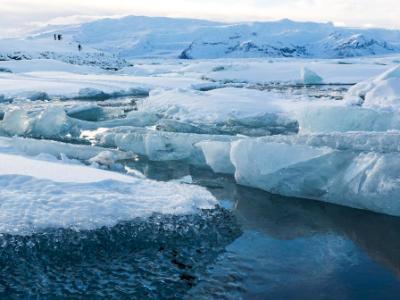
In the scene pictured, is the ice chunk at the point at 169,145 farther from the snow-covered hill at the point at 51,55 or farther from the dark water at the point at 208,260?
the snow-covered hill at the point at 51,55

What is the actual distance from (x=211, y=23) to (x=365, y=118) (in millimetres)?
136578

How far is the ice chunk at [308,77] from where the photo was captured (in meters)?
24.4

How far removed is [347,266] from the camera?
440cm

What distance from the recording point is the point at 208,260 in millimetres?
4375

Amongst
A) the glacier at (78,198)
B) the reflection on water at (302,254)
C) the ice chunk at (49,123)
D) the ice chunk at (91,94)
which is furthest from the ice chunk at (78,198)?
the ice chunk at (91,94)

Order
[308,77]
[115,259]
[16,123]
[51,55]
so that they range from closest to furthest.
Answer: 1. [115,259]
2. [16,123]
3. [308,77]
4. [51,55]

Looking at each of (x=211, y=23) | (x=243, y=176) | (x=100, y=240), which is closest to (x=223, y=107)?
(x=243, y=176)

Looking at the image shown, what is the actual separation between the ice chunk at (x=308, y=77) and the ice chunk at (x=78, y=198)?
19782 millimetres

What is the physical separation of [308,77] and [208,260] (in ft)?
70.9

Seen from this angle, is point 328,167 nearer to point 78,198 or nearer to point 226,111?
point 78,198

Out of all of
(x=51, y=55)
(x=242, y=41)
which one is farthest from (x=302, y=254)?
(x=242, y=41)

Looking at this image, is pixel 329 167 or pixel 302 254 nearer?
pixel 302 254

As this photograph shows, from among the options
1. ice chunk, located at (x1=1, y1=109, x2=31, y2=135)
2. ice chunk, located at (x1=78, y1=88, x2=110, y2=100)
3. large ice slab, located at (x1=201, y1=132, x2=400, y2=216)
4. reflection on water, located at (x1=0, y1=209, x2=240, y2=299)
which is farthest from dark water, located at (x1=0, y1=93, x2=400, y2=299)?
ice chunk, located at (x1=78, y1=88, x2=110, y2=100)

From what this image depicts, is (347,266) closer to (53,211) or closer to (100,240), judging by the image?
(100,240)
